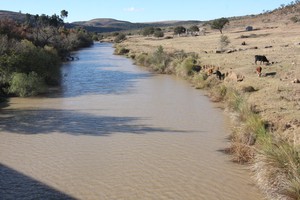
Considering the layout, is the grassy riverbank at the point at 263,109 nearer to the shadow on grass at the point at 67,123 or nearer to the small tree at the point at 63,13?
the shadow on grass at the point at 67,123

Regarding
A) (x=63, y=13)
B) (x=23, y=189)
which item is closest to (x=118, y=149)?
(x=23, y=189)

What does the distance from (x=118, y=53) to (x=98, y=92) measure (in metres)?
39.4

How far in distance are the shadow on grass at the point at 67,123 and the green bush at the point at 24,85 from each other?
3768mm

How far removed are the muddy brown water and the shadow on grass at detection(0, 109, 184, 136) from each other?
0.14 feet

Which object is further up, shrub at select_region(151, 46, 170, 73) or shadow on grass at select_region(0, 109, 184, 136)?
shrub at select_region(151, 46, 170, 73)

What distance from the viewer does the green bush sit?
24453 millimetres

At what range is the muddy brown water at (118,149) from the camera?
426 inches

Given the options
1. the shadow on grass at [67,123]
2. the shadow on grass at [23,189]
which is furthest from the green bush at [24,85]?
the shadow on grass at [23,189]

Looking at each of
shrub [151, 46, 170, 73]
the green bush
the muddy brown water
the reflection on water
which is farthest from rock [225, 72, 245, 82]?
shrub [151, 46, 170, 73]

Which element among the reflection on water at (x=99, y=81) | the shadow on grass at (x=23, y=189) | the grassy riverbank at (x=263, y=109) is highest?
the grassy riverbank at (x=263, y=109)

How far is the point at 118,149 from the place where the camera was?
14.4m

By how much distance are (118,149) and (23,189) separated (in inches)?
169

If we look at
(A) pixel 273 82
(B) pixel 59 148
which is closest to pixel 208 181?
(B) pixel 59 148

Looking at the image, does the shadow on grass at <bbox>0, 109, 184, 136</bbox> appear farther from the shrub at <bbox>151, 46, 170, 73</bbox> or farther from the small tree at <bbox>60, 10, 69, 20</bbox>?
the small tree at <bbox>60, 10, 69, 20</bbox>
